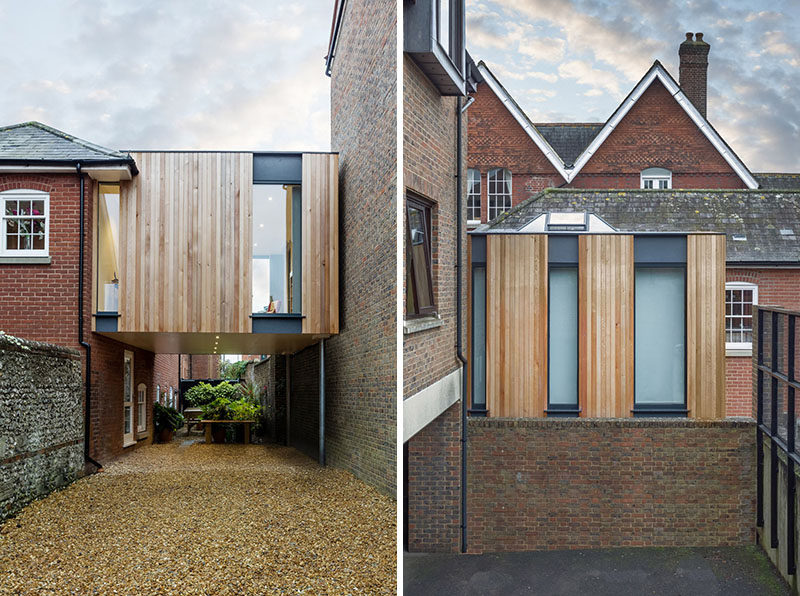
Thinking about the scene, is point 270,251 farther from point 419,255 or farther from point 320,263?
point 419,255

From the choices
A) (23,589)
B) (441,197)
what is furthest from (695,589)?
(23,589)

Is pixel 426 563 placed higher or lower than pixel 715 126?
lower

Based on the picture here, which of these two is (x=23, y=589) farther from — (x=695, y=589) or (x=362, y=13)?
(x=362, y=13)

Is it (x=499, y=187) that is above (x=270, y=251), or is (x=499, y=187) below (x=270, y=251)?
above

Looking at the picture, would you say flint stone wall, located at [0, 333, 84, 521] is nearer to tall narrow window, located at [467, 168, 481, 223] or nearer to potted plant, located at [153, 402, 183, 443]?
potted plant, located at [153, 402, 183, 443]

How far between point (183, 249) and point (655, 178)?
44.8ft

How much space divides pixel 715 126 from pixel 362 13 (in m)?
13.5

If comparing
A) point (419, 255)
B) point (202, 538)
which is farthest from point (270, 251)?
point (202, 538)

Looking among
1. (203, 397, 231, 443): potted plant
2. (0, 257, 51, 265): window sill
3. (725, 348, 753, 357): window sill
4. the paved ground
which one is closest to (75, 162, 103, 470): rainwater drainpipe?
(0, 257, 51, 265): window sill

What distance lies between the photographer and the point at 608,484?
8.30 meters

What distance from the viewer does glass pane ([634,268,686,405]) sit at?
8570 millimetres

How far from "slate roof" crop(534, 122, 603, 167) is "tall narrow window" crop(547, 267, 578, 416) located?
11970mm

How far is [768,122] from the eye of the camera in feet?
29.2

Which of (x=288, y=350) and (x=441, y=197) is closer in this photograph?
(x=441, y=197)
